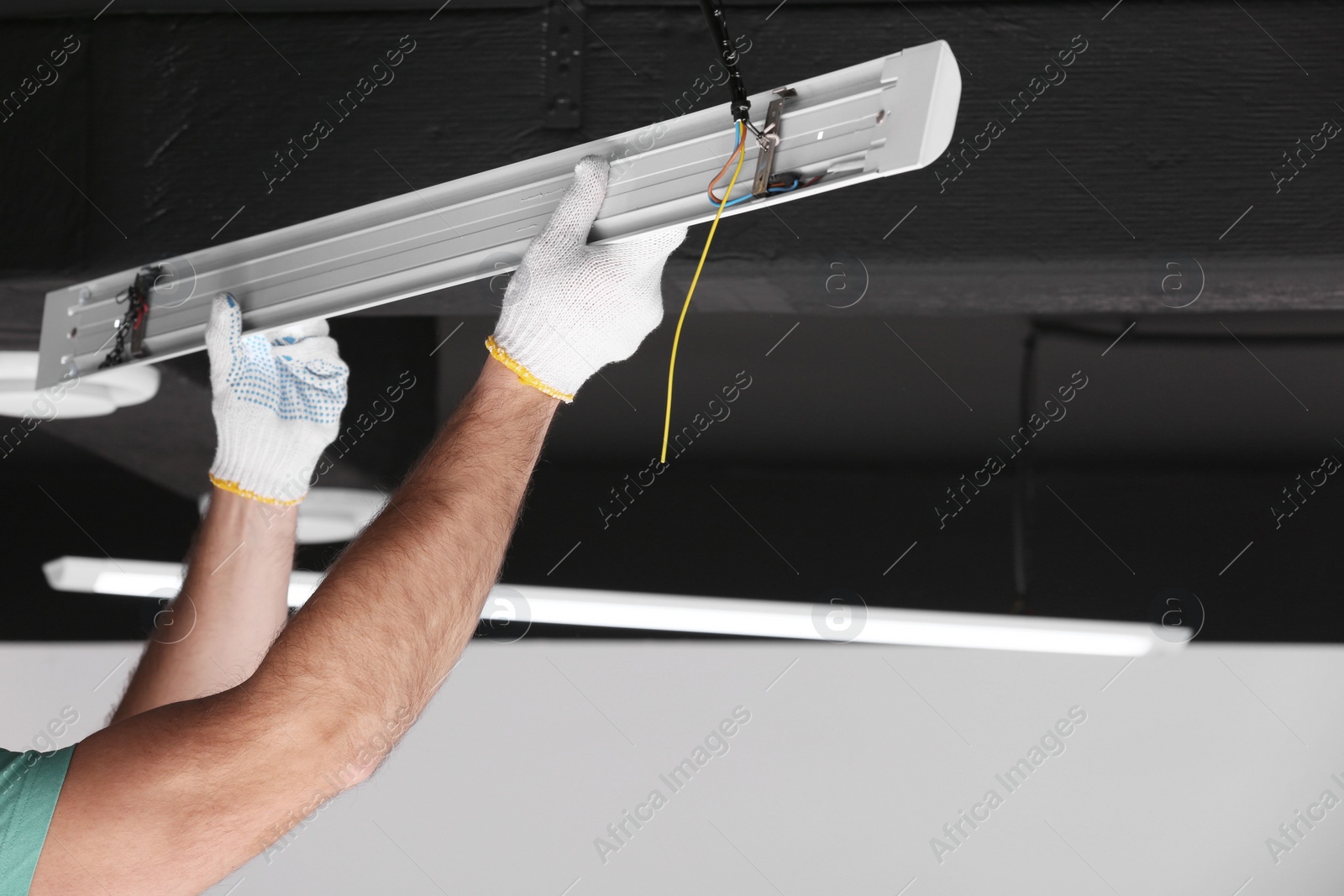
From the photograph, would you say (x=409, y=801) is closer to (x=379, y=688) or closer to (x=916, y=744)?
(x=916, y=744)

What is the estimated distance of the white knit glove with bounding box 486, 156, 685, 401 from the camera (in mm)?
1038

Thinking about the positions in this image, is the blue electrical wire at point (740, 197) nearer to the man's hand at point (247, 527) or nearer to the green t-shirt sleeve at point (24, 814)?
the man's hand at point (247, 527)

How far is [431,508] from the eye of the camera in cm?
104

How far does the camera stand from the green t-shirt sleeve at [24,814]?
2.98ft

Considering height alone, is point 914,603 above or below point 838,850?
above

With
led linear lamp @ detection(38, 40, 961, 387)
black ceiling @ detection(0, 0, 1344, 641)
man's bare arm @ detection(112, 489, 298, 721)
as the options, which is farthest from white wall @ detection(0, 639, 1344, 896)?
led linear lamp @ detection(38, 40, 961, 387)

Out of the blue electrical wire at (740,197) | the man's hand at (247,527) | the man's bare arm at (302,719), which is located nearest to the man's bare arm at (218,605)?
the man's hand at (247,527)

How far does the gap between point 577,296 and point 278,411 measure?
0.59m

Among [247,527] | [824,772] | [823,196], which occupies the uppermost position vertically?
[247,527]

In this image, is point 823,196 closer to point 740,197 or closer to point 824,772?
point 740,197

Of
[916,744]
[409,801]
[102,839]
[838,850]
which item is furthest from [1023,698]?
[102,839]

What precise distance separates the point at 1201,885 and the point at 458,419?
9.90 feet

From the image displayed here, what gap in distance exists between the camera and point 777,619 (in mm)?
2002

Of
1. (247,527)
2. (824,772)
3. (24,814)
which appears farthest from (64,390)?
(824,772)
